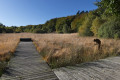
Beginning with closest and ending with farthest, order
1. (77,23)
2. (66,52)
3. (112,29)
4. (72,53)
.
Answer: (72,53) → (66,52) → (112,29) → (77,23)

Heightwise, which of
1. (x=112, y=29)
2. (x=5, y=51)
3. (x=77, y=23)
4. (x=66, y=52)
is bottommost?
(x=66, y=52)

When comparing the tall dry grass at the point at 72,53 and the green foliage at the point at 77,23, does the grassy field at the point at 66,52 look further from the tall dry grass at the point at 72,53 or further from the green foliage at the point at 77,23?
the green foliage at the point at 77,23

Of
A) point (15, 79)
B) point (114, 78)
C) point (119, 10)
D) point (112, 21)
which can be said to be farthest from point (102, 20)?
point (15, 79)

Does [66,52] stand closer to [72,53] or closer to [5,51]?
[72,53]

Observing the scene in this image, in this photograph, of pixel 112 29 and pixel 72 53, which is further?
pixel 112 29

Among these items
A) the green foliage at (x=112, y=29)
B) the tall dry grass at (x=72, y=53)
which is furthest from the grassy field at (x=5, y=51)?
the green foliage at (x=112, y=29)

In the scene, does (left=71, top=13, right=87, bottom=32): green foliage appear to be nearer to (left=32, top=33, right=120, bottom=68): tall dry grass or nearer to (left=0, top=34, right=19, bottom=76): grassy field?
(left=32, top=33, right=120, bottom=68): tall dry grass

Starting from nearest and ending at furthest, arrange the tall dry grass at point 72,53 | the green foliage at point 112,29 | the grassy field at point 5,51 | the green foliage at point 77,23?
the grassy field at point 5,51 → the tall dry grass at point 72,53 → the green foliage at point 112,29 → the green foliage at point 77,23

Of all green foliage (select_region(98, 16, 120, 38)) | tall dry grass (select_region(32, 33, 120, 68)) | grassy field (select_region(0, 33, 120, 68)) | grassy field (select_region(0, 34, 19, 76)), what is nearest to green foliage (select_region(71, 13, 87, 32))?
green foliage (select_region(98, 16, 120, 38))

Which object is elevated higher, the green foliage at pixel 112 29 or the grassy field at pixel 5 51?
the green foliage at pixel 112 29

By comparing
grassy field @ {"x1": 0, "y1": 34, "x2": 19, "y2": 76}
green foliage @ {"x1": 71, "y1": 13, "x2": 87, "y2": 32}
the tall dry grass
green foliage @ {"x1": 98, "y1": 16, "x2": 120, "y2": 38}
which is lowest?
the tall dry grass

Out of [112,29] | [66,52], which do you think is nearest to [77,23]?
[112,29]

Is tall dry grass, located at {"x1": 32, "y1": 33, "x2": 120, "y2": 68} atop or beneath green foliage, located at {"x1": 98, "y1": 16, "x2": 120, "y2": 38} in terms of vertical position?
beneath

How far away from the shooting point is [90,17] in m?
19.5
